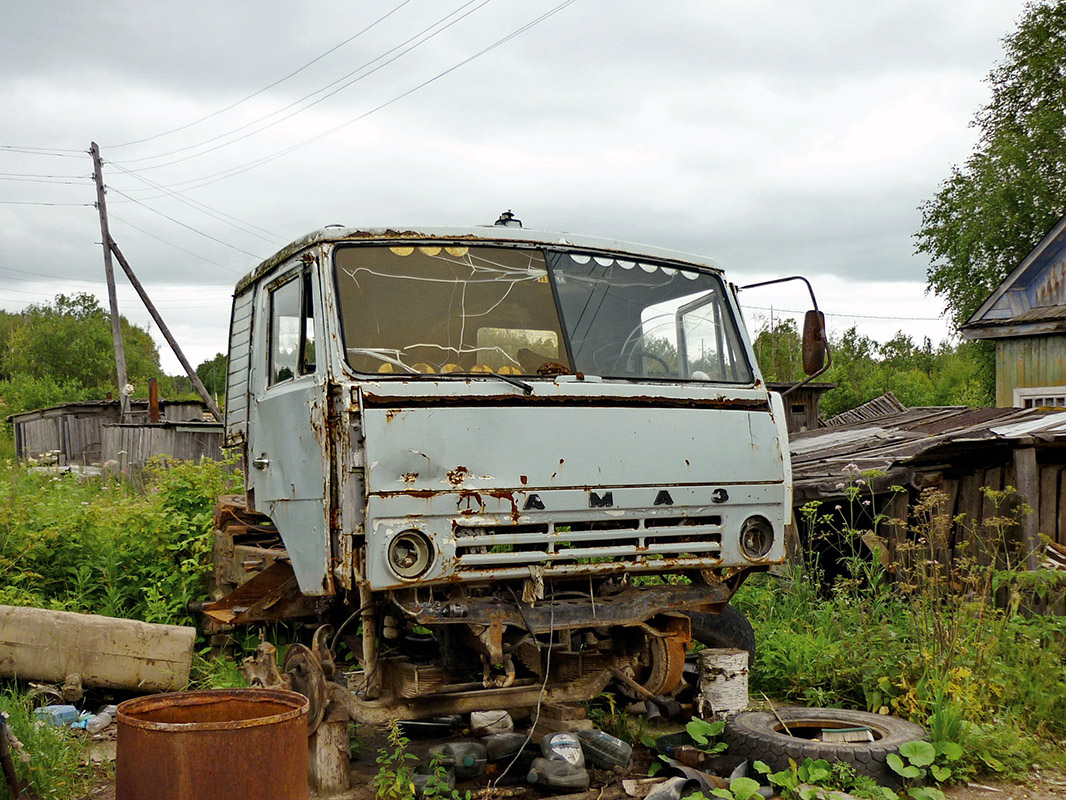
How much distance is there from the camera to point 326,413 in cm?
434

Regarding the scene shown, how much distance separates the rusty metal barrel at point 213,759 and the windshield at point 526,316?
1.64 meters

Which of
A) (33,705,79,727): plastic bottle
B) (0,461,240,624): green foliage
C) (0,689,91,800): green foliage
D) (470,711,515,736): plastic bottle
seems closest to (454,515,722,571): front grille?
(470,711,515,736): plastic bottle

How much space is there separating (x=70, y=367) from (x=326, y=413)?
55368 millimetres

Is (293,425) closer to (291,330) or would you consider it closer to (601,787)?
(291,330)

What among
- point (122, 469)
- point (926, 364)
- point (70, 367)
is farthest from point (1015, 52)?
point (70, 367)

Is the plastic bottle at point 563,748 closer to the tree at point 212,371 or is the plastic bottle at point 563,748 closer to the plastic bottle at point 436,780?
the plastic bottle at point 436,780

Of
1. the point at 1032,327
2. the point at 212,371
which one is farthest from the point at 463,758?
the point at 212,371

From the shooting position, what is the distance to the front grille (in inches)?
171

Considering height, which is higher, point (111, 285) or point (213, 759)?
point (111, 285)

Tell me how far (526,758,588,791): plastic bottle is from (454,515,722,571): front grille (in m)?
0.99

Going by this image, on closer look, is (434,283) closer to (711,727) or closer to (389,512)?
(389,512)

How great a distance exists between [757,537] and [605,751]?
4.35 ft

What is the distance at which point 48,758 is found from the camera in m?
4.85

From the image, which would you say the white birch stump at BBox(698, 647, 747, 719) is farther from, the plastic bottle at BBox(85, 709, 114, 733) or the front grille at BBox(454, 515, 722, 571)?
the plastic bottle at BBox(85, 709, 114, 733)
